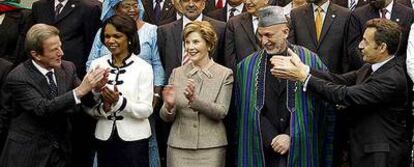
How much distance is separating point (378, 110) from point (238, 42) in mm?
1789

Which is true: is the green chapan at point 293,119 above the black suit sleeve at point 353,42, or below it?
below

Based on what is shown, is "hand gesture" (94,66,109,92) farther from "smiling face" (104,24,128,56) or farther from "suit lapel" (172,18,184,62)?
"suit lapel" (172,18,184,62)

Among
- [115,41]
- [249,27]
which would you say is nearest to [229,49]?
[249,27]

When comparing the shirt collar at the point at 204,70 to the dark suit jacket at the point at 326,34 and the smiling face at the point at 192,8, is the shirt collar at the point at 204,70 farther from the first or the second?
the dark suit jacket at the point at 326,34

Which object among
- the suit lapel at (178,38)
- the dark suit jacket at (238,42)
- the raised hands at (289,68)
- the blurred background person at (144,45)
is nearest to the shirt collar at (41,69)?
the blurred background person at (144,45)

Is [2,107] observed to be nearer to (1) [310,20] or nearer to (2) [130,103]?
(2) [130,103]

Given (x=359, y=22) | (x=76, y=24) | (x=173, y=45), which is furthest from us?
(x=76, y=24)

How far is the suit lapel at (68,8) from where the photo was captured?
7.91m

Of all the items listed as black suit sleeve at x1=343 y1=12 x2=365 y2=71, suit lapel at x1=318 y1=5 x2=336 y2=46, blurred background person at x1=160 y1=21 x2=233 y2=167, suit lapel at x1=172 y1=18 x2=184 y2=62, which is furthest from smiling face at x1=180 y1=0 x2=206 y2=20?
black suit sleeve at x1=343 y1=12 x2=365 y2=71

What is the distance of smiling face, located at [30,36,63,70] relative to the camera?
6438mm

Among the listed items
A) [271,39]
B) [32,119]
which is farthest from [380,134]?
[32,119]

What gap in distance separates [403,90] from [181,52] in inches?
87.0

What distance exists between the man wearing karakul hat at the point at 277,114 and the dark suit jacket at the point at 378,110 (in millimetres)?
293

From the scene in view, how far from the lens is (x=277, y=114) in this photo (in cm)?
642
